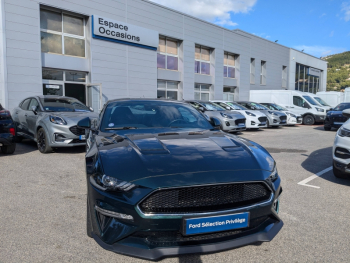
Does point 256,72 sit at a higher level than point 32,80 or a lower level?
higher

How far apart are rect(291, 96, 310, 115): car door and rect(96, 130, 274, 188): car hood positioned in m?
18.0

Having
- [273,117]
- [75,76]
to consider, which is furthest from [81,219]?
[273,117]

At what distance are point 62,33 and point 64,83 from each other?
2.36 metres

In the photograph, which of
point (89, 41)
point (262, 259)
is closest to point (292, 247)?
point (262, 259)

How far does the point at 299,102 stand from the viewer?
19.9 m

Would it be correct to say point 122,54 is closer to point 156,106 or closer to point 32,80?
point 32,80

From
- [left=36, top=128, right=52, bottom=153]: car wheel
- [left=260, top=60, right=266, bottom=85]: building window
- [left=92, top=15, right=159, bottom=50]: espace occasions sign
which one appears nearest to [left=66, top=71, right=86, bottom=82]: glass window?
[left=92, top=15, right=159, bottom=50]: espace occasions sign

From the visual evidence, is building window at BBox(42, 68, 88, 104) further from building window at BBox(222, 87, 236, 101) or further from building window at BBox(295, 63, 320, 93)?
building window at BBox(295, 63, 320, 93)

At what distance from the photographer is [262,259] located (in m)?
2.59

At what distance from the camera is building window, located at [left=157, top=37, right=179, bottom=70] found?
19188mm

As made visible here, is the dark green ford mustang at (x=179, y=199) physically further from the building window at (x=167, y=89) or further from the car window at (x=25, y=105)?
the building window at (x=167, y=89)

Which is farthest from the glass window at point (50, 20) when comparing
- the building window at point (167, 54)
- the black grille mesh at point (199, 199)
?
the black grille mesh at point (199, 199)

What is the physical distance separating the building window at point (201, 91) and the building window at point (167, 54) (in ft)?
8.15

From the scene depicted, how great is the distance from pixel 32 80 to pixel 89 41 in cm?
360
